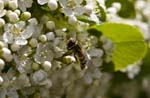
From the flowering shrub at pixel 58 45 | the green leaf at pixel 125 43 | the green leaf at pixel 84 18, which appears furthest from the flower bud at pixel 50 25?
the green leaf at pixel 125 43

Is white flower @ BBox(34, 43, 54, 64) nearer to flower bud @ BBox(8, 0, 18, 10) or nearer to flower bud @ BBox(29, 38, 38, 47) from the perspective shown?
flower bud @ BBox(29, 38, 38, 47)

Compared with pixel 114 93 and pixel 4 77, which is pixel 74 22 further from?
pixel 114 93

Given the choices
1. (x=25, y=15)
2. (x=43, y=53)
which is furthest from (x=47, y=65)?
(x=25, y=15)

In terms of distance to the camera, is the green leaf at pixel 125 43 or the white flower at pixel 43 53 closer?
the white flower at pixel 43 53

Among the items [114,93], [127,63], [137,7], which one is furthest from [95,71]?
[114,93]

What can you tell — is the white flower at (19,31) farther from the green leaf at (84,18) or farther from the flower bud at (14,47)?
the green leaf at (84,18)

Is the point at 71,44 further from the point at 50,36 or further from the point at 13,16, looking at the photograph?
the point at 13,16

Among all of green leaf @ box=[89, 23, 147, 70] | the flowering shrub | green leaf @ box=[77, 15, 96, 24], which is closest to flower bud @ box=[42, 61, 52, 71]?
the flowering shrub

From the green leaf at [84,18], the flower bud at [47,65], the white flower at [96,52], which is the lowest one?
the white flower at [96,52]
